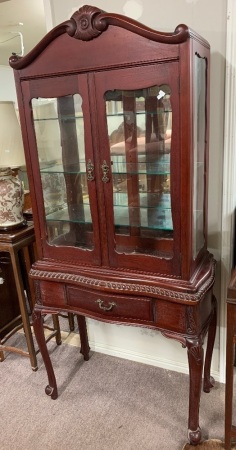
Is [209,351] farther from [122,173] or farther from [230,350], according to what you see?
[122,173]

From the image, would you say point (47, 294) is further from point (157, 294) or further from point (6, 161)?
point (6, 161)

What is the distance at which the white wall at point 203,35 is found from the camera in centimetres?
155

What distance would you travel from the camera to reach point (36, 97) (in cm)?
155

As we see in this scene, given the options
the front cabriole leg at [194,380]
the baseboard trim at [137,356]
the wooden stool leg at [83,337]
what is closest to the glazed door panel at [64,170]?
the front cabriole leg at [194,380]

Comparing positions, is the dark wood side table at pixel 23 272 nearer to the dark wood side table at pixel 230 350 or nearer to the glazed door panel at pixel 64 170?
the glazed door panel at pixel 64 170

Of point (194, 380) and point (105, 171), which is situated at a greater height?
point (105, 171)

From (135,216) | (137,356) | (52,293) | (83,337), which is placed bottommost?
(137,356)

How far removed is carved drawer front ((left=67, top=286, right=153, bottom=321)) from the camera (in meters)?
1.56

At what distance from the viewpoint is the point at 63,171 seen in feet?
5.76

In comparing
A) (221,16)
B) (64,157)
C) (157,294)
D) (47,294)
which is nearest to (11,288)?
(47,294)

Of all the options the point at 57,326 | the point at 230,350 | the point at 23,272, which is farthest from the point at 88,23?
the point at 57,326

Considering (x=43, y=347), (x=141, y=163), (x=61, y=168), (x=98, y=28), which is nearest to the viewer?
(x=98, y=28)

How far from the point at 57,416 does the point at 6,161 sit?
1407mm

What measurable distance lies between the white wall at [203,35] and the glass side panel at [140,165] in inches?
13.0
